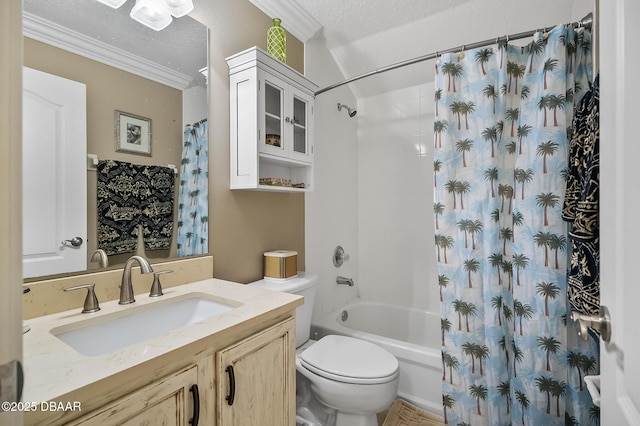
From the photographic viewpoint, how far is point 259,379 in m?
0.93

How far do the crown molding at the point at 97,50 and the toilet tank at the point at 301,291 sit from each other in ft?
3.47

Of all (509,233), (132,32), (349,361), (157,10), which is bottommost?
(349,361)

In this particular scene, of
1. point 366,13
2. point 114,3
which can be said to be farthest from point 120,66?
point 366,13

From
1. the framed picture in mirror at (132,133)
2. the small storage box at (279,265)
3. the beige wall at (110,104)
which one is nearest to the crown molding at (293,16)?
the beige wall at (110,104)

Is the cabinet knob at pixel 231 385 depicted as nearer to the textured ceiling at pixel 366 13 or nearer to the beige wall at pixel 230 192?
the beige wall at pixel 230 192

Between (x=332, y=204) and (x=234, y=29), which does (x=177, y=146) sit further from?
(x=332, y=204)

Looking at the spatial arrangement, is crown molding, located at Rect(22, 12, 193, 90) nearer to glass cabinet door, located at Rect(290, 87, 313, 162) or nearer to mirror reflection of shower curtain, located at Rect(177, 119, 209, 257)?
mirror reflection of shower curtain, located at Rect(177, 119, 209, 257)

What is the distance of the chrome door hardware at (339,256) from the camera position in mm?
2375

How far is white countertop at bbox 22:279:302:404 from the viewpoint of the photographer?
553mm

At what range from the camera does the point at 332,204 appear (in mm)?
2383

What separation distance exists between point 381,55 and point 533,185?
5.00ft

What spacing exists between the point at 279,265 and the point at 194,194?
0.59 m

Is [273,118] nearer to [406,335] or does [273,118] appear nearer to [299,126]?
[299,126]
